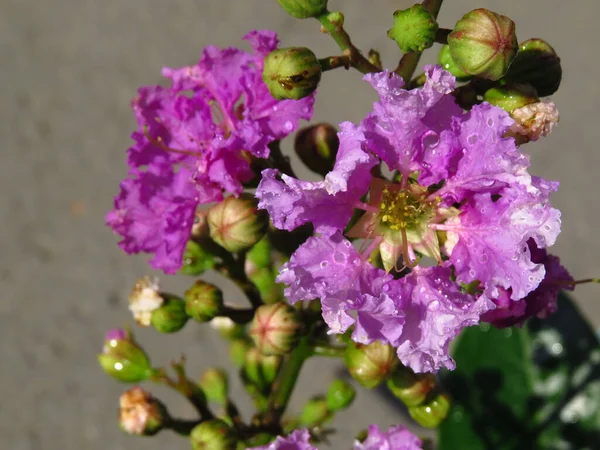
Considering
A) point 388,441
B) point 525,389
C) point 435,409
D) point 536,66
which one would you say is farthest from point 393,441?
point 525,389

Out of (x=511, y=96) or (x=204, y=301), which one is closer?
(x=511, y=96)

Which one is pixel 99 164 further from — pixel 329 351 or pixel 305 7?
pixel 305 7

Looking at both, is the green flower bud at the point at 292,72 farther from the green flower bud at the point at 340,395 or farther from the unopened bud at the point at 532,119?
the green flower bud at the point at 340,395

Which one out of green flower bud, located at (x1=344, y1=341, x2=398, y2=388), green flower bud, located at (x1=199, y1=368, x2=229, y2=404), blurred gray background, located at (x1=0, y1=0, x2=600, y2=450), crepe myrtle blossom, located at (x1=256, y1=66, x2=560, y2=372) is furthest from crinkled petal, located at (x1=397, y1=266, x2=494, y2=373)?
blurred gray background, located at (x1=0, y1=0, x2=600, y2=450)

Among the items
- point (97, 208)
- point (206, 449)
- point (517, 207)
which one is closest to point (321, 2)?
point (517, 207)

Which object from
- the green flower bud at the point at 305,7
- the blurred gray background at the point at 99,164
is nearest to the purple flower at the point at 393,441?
the green flower bud at the point at 305,7

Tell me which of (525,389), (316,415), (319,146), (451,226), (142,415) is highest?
(319,146)

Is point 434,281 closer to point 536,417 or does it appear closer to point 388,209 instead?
point 388,209

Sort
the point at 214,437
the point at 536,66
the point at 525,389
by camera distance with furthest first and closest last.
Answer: the point at 525,389 → the point at 214,437 → the point at 536,66

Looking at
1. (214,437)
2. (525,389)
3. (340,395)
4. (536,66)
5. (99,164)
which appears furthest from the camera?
(99,164)
